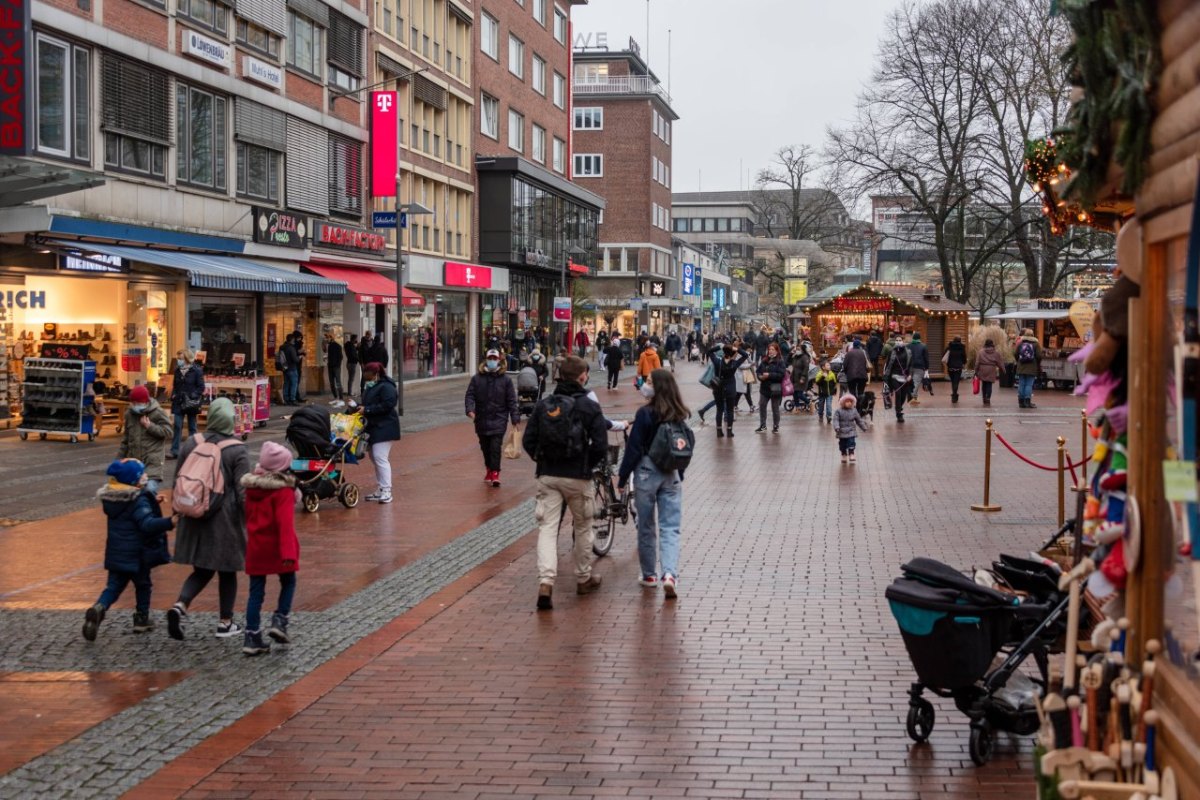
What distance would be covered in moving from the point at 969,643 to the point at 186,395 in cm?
1605

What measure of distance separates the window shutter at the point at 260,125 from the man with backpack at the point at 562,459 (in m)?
21.6

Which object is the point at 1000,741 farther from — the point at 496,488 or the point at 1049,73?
the point at 1049,73

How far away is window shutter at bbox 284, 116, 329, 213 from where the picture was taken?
107 feet

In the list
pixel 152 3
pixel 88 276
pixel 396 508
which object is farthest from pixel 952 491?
pixel 152 3

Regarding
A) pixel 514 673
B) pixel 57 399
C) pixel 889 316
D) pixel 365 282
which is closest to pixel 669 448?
pixel 514 673

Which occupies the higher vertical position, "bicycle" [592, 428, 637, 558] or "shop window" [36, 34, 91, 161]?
"shop window" [36, 34, 91, 161]

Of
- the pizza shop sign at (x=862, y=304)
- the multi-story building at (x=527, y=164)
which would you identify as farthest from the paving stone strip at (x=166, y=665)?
the multi-story building at (x=527, y=164)

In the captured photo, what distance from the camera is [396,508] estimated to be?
50.4 feet

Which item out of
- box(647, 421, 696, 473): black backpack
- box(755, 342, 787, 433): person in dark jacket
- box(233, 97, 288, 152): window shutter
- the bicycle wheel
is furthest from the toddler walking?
box(233, 97, 288, 152): window shutter

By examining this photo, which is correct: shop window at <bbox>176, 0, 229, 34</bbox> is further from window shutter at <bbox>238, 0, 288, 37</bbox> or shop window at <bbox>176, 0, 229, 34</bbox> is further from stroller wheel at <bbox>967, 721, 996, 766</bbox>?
stroller wheel at <bbox>967, 721, 996, 766</bbox>

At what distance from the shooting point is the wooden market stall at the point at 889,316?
46.7 meters

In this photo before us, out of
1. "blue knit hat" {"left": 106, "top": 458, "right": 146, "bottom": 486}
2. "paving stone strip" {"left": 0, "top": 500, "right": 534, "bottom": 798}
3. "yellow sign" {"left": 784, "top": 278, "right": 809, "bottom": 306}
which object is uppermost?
"yellow sign" {"left": 784, "top": 278, "right": 809, "bottom": 306}

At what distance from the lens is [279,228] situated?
3120 centimetres

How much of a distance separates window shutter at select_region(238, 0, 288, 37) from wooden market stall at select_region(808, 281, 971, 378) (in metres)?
22.7
